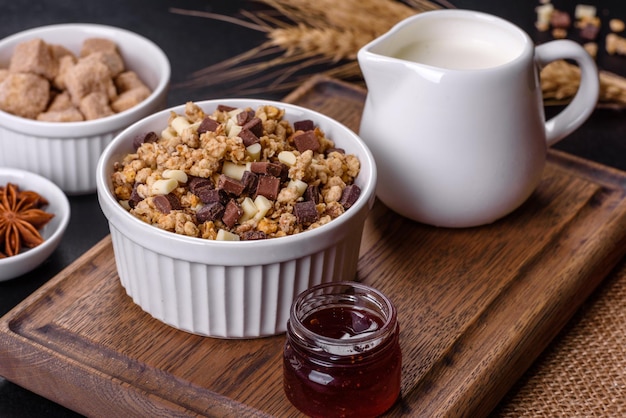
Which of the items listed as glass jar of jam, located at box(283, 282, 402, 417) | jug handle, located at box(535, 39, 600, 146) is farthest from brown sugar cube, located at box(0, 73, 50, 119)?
jug handle, located at box(535, 39, 600, 146)

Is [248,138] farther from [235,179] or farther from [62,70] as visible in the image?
[62,70]

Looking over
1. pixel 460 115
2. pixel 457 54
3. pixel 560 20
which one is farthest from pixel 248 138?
pixel 560 20

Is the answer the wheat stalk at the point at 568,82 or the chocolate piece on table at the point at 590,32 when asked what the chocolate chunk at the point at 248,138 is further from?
the chocolate piece on table at the point at 590,32

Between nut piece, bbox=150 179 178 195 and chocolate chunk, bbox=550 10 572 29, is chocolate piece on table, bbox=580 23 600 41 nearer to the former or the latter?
chocolate chunk, bbox=550 10 572 29

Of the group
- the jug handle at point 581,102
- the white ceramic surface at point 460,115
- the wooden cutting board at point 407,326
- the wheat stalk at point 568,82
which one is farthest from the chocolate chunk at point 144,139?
the wheat stalk at point 568,82

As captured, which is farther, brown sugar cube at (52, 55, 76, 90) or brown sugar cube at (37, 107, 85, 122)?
brown sugar cube at (52, 55, 76, 90)

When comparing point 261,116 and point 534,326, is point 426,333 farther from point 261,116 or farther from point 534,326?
point 261,116
